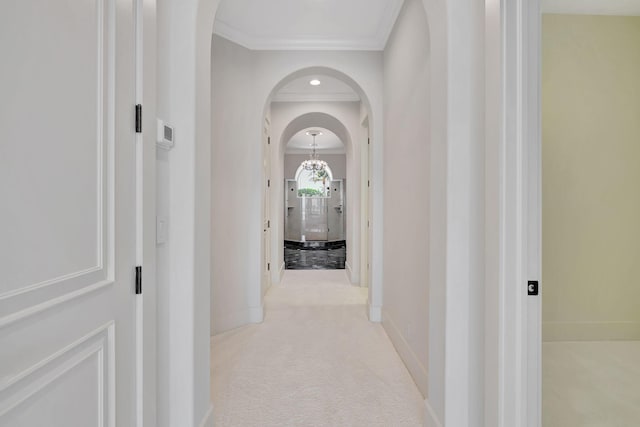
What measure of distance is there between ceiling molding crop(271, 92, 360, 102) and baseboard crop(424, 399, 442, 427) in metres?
4.53

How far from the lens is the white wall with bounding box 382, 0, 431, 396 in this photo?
232 centimetres

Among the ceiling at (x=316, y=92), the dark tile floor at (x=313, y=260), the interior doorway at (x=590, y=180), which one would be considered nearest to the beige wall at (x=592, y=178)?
the interior doorway at (x=590, y=180)

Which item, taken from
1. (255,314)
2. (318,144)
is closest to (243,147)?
(255,314)

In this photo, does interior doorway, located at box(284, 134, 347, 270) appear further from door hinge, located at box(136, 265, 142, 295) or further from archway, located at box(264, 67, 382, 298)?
door hinge, located at box(136, 265, 142, 295)

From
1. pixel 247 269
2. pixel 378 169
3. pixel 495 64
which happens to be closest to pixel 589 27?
pixel 378 169

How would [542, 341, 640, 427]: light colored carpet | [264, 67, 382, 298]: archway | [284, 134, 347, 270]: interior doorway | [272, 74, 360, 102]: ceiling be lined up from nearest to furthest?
Result: [542, 341, 640, 427]: light colored carpet → [272, 74, 360, 102]: ceiling → [264, 67, 382, 298]: archway → [284, 134, 347, 270]: interior doorway

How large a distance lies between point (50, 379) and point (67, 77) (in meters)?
0.73

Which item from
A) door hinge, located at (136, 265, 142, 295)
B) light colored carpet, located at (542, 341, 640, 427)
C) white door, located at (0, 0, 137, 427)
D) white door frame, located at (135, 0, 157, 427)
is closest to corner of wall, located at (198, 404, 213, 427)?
white door frame, located at (135, 0, 157, 427)

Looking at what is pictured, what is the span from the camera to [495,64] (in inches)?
53.4

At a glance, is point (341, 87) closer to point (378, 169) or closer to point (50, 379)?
point (378, 169)

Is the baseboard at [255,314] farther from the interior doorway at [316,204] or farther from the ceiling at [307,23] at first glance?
the interior doorway at [316,204]

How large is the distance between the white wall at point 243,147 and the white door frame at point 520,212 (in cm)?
256

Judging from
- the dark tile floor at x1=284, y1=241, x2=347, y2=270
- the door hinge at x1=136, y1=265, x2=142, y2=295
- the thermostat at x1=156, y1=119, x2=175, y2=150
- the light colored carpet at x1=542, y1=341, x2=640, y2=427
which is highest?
the thermostat at x1=156, y1=119, x2=175, y2=150

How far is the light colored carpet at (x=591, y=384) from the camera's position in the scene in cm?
205
